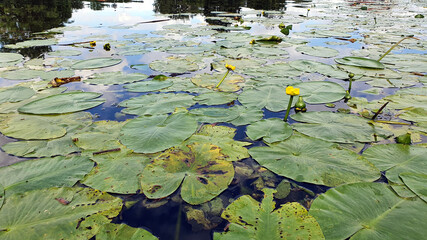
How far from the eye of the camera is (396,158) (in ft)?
5.94

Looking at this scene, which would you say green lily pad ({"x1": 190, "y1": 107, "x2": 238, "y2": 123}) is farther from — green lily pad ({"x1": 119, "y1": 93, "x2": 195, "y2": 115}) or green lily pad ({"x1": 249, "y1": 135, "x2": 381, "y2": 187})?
green lily pad ({"x1": 249, "y1": 135, "x2": 381, "y2": 187})

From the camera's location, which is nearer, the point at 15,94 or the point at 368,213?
the point at 368,213

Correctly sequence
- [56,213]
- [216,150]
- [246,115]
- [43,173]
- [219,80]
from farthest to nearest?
1. [219,80]
2. [246,115]
3. [216,150]
4. [43,173]
5. [56,213]

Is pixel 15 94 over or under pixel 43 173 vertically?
over

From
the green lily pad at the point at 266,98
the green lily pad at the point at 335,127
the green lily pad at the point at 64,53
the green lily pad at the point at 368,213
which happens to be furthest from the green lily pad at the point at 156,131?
the green lily pad at the point at 64,53

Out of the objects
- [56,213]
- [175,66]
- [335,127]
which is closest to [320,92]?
[335,127]

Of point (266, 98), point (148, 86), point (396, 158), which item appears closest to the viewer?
point (396, 158)

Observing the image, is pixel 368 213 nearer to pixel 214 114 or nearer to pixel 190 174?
pixel 190 174

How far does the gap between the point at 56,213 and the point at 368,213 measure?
192 centimetres

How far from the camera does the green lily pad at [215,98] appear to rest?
283 cm

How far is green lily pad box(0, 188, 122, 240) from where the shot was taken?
1.25 m

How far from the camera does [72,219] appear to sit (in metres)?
1.34

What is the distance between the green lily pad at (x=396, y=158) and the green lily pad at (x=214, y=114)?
130 centimetres

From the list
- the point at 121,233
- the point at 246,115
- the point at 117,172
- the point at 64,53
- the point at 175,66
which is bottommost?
the point at 121,233
